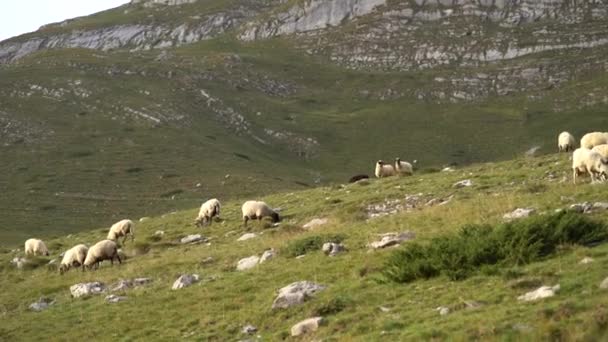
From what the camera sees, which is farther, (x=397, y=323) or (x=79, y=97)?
(x=79, y=97)

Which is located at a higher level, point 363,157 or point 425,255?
point 425,255

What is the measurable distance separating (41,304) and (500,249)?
1423 cm

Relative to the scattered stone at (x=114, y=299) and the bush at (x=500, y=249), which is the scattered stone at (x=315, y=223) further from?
the bush at (x=500, y=249)

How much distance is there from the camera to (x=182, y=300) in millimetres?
20172

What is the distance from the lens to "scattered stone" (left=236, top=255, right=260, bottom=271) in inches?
900

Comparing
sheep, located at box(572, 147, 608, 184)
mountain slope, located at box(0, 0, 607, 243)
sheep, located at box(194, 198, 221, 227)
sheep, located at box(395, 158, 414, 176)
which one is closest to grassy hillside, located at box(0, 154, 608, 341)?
sheep, located at box(572, 147, 608, 184)

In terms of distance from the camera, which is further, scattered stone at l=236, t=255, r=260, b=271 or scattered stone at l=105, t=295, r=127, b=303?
scattered stone at l=236, t=255, r=260, b=271

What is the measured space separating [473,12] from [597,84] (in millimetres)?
52122

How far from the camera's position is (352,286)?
58.1ft

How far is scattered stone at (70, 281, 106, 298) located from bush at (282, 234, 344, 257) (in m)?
5.99

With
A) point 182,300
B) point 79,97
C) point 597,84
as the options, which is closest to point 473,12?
point 597,84

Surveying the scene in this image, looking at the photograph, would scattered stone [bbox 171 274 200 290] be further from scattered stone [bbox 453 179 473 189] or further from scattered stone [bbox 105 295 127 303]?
scattered stone [bbox 453 179 473 189]

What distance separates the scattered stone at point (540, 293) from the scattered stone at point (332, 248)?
26.2 feet

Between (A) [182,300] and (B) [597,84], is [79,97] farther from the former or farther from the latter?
(A) [182,300]
